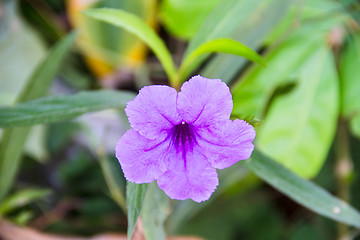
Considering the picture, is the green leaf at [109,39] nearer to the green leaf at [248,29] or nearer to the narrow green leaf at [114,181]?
the narrow green leaf at [114,181]

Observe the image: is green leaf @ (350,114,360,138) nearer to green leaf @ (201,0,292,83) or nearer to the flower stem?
the flower stem

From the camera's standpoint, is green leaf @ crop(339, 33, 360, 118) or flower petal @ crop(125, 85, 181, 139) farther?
green leaf @ crop(339, 33, 360, 118)

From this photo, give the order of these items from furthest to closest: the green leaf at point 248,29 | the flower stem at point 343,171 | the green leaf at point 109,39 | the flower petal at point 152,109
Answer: the green leaf at point 109,39 → the flower stem at point 343,171 → the green leaf at point 248,29 → the flower petal at point 152,109

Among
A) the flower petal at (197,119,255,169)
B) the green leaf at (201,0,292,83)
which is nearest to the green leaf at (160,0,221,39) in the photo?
the green leaf at (201,0,292,83)

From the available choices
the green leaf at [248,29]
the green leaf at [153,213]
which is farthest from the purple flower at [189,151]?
the green leaf at [248,29]

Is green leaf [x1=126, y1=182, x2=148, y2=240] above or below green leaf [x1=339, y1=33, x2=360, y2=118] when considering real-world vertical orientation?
above
